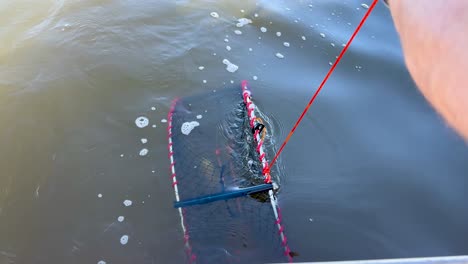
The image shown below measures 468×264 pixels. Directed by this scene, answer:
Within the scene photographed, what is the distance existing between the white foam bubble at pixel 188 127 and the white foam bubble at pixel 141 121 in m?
0.41

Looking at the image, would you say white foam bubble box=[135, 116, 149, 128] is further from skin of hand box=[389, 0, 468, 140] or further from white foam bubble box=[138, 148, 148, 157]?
skin of hand box=[389, 0, 468, 140]

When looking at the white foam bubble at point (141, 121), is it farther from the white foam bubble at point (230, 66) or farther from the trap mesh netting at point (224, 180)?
the white foam bubble at point (230, 66)

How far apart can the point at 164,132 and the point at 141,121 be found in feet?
1.07

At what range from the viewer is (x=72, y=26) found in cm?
499

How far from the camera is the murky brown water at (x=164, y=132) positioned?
3193 mm

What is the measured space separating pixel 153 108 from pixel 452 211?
Answer: 3394 millimetres

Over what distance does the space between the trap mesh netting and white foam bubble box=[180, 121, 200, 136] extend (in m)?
0.01

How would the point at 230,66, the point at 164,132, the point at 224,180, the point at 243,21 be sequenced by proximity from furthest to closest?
the point at 243,21 < the point at 230,66 < the point at 164,132 < the point at 224,180

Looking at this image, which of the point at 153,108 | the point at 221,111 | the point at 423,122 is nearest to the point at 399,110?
the point at 423,122

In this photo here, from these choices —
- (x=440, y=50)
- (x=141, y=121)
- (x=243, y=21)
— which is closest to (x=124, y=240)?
(x=141, y=121)

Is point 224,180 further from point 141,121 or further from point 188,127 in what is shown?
point 141,121

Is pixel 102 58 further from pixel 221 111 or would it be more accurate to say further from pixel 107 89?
pixel 221 111

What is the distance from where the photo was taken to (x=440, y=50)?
106 centimetres

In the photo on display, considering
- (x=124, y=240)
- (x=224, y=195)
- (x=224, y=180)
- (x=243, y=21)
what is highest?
(x=243, y=21)
